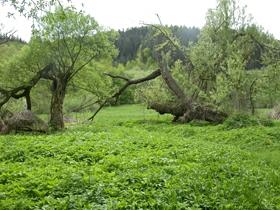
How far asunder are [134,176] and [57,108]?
20.6 metres

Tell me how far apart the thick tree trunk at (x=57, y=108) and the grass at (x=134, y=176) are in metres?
11.8

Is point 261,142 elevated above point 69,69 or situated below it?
below

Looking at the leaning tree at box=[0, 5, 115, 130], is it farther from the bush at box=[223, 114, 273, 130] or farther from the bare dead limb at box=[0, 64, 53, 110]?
the bush at box=[223, 114, 273, 130]

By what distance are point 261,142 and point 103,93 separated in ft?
56.4

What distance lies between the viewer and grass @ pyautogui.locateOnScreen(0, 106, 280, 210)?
900cm

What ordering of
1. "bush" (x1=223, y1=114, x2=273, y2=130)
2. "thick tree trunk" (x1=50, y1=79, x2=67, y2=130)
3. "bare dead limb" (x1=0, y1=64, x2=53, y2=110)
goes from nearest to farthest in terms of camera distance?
1. "bush" (x1=223, y1=114, x2=273, y2=130)
2. "thick tree trunk" (x1=50, y1=79, x2=67, y2=130)
3. "bare dead limb" (x1=0, y1=64, x2=53, y2=110)

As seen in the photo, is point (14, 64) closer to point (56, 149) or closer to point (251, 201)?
point (56, 149)

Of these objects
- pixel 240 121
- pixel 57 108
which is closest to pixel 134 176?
pixel 240 121

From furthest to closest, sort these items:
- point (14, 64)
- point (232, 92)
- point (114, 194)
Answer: point (14, 64)
point (232, 92)
point (114, 194)

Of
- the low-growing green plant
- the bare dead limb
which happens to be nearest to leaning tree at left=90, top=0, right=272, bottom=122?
the low-growing green plant

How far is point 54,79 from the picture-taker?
31453mm

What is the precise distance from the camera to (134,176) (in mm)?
10664

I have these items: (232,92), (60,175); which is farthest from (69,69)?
(60,175)

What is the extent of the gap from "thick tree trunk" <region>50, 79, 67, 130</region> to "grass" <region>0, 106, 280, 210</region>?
11.8m
